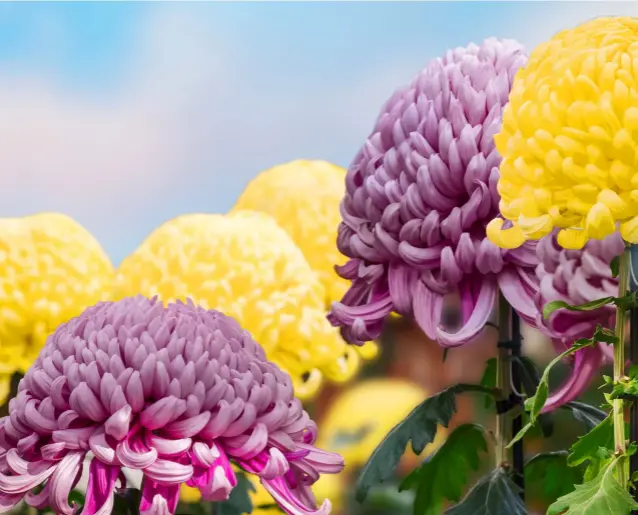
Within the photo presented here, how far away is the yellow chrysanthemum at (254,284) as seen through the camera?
890 millimetres

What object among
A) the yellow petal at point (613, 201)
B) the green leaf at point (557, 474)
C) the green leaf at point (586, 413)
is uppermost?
the yellow petal at point (613, 201)

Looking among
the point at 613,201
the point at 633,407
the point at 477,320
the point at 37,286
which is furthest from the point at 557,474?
the point at 37,286

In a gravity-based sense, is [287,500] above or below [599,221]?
below

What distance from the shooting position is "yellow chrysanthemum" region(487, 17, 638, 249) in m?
0.48

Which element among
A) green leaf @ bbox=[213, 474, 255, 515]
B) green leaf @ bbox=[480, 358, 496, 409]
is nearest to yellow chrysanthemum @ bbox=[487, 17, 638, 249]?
green leaf @ bbox=[480, 358, 496, 409]

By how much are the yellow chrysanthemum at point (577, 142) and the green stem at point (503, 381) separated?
0.85ft

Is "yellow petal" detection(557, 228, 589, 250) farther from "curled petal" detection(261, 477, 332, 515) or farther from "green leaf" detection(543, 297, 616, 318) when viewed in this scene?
"curled petal" detection(261, 477, 332, 515)

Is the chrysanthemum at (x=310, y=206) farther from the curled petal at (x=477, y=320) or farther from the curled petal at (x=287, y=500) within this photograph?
the curled petal at (x=287, y=500)

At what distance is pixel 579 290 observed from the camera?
1.80 feet

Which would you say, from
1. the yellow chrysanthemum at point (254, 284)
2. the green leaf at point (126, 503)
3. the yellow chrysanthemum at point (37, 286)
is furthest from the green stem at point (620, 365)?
the yellow chrysanthemum at point (37, 286)

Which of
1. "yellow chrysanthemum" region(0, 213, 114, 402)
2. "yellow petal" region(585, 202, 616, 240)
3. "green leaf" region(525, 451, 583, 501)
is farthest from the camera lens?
"yellow chrysanthemum" region(0, 213, 114, 402)

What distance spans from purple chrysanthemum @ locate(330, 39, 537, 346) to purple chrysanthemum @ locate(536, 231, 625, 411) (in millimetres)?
104

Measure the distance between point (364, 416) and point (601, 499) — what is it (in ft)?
1.83

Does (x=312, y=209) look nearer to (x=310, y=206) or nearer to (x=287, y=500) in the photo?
(x=310, y=206)
